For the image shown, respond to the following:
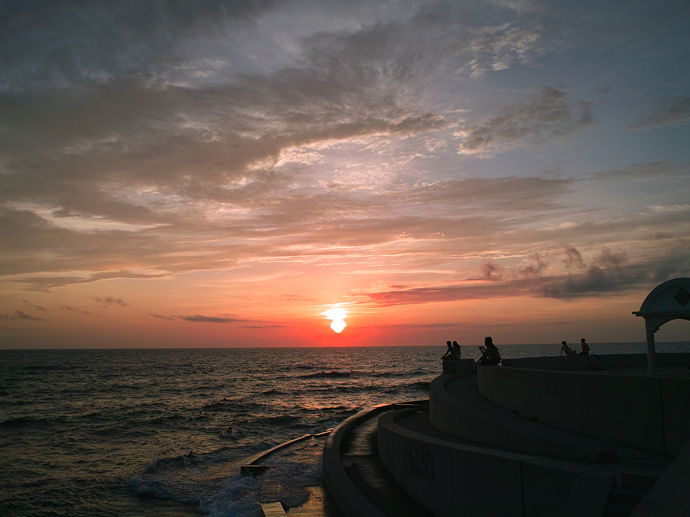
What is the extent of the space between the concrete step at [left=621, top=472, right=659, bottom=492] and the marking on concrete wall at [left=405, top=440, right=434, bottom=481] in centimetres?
307

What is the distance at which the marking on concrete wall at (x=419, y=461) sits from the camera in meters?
7.39

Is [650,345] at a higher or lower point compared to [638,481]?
higher

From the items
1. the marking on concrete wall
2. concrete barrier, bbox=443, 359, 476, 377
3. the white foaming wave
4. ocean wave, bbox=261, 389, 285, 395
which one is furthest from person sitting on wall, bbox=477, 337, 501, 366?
ocean wave, bbox=261, 389, 285, 395

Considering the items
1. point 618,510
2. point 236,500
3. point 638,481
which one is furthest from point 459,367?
point 618,510

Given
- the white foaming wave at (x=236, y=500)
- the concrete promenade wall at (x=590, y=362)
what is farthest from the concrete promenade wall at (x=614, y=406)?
the concrete promenade wall at (x=590, y=362)

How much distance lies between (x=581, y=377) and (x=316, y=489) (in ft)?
23.6

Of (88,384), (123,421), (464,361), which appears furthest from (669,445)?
(88,384)

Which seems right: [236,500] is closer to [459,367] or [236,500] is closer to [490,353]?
[490,353]

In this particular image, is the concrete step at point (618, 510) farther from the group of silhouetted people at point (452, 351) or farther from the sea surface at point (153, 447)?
the group of silhouetted people at point (452, 351)

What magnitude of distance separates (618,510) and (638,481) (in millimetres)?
552

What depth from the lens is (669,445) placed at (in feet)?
20.5

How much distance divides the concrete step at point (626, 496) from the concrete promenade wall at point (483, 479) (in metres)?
0.10

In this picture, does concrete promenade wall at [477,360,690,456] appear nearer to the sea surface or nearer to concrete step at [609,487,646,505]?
concrete step at [609,487,646,505]

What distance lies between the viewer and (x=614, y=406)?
7.11 metres
